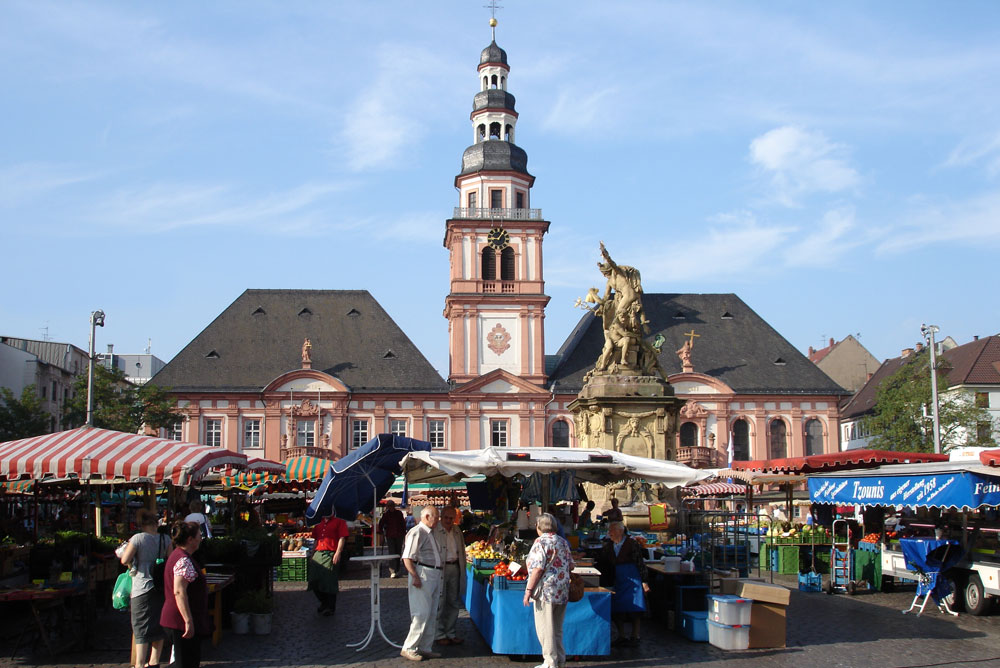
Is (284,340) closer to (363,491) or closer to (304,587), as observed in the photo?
(304,587)

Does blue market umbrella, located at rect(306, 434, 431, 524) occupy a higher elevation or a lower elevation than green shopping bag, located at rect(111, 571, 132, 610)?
higher

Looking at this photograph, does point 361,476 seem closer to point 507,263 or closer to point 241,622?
point 241,622

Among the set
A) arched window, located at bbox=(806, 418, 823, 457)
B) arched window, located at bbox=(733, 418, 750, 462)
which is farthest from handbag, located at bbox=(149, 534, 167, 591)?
arched window, located at bbox=(806, 418, 823, 457)

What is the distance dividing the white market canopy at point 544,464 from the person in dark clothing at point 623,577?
0.92 meters

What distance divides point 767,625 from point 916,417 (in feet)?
118

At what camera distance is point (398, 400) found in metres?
62.0

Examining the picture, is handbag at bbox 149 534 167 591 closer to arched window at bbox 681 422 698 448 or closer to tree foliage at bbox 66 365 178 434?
tree foliage at bbox 66 365 178 434

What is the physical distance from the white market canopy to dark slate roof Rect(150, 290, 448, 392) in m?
47.3

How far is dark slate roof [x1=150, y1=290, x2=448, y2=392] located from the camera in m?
62.0

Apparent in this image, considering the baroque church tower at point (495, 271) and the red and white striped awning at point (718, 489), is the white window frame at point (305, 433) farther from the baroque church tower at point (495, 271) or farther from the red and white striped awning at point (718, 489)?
the red and white striped awning at point (718, 489)

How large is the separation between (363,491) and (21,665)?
5.28m

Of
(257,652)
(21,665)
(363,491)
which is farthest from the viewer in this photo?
(363,491)

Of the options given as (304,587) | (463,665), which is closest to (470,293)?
(304,587)

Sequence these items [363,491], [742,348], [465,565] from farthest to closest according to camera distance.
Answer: [742,348]
[363,491]
[465,565]
